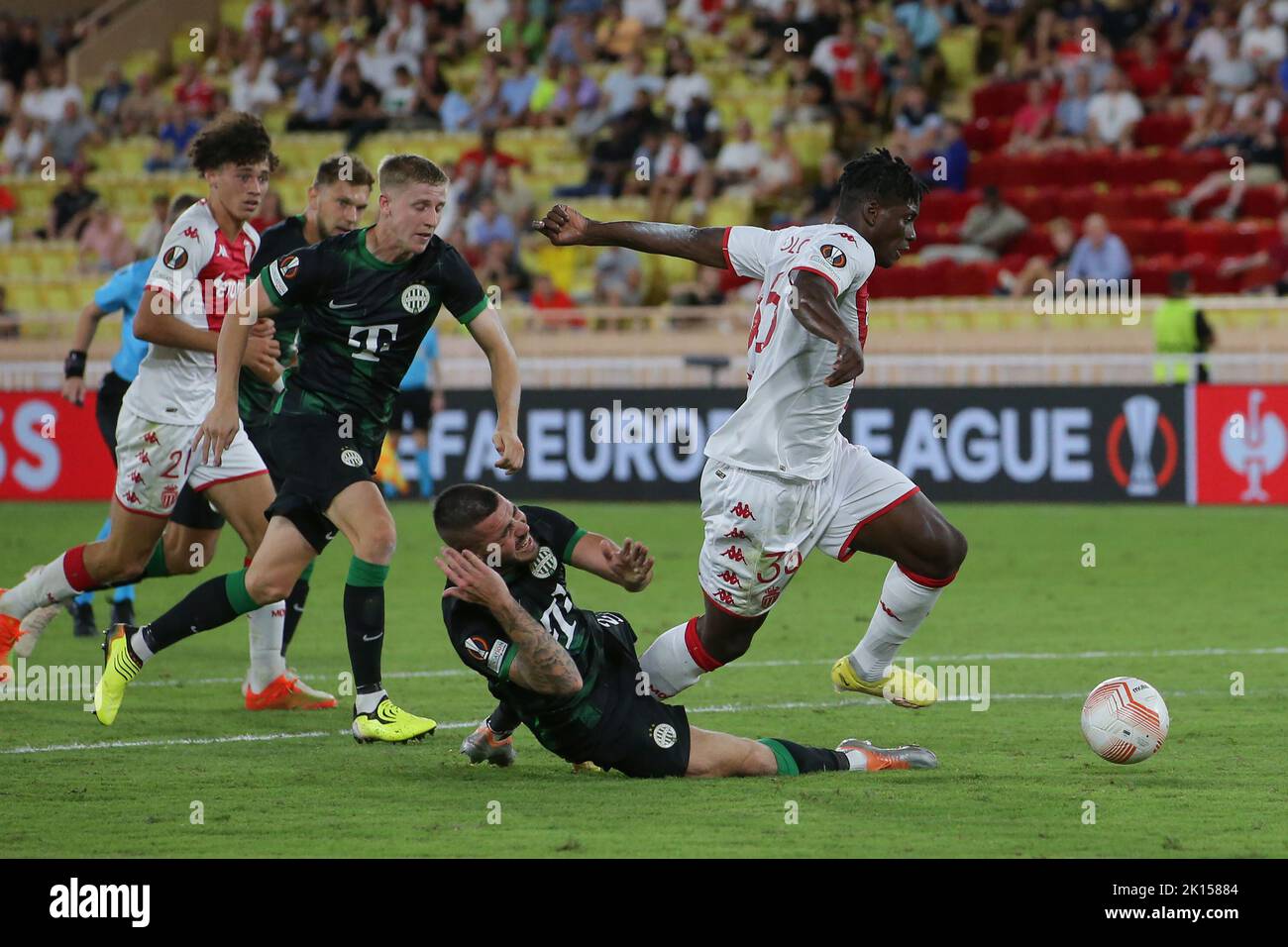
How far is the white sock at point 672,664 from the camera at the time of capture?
6922mm

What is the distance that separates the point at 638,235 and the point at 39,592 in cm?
338

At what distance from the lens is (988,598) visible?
11.9m

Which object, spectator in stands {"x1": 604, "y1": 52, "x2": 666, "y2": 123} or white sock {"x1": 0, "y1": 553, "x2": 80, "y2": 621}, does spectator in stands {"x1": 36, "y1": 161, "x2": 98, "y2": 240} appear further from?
white sock {"x1": 0, "y1": 553, "x2": 80, "y2": 621}

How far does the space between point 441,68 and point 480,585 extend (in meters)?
20.6

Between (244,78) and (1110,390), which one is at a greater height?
(244,78)

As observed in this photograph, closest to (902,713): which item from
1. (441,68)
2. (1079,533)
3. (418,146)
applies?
(1079,533)

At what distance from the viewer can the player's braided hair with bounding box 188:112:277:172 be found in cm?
790

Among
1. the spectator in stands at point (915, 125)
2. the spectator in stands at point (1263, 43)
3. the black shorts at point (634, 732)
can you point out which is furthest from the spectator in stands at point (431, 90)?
the black shorts at point (634, 732)

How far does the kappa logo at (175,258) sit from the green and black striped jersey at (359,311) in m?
0.81

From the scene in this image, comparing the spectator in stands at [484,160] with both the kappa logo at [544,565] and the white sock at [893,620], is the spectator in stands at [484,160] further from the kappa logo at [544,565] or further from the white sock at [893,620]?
the kappa logo at [544,565]

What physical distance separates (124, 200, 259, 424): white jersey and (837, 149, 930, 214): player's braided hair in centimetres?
279

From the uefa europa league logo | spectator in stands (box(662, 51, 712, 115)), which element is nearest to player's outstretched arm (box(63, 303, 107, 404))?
the uefa europa league logo

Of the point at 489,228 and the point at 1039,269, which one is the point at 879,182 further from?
the point at 489,228
